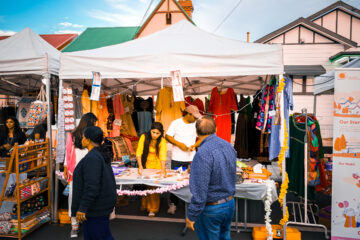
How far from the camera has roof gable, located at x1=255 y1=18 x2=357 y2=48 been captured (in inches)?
439

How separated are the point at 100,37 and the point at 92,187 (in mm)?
16307

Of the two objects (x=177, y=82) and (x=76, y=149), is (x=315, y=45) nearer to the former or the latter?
(x=177, y=82)

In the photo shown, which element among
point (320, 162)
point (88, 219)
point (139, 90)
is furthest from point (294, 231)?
point (139, 90)

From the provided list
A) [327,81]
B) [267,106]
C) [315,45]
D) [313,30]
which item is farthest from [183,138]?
[313,30]

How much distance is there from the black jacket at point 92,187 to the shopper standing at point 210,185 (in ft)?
2.50

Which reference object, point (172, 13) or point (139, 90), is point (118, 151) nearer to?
point (139, 90)

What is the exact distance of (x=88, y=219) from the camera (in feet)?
7.53

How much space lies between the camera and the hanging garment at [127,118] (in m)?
6.18

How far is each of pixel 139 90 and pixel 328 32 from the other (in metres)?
9.18

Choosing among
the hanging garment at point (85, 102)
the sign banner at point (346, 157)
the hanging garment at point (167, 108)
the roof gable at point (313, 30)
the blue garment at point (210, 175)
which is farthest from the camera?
the roof gable at point (313, 30)

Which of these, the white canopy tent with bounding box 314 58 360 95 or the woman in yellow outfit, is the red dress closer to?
the woman in yellow outfit

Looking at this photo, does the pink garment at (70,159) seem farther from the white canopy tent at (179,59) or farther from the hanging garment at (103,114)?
the hanging garment at (103,114)

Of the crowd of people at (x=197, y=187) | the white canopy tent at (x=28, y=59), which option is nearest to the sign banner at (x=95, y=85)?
the white canopy tent at (x=28, y=59)

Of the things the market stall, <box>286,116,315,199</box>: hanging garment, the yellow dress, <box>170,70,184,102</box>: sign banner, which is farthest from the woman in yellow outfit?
<box>286,116,315,199</box>: hanging garment
